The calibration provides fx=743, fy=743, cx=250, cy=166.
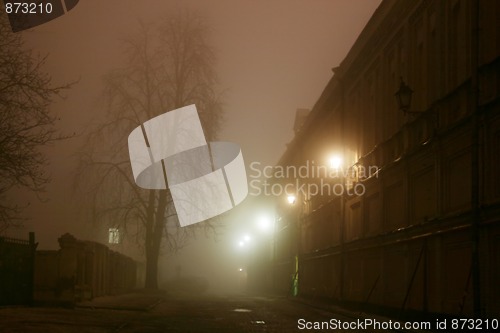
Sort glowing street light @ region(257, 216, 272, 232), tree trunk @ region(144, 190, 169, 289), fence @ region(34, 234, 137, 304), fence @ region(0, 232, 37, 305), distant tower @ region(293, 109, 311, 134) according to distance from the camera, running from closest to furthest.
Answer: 1. fence @ region(0, 232, 37, 305)
2. fence @ region(34, 234, 137, 304)
3. tree trunk @ region(144, 190, 169, 289)
4. glowing street light @ region(257, 216, 272, 232)
5. distant tower @ region(293, 109, 311, 134)

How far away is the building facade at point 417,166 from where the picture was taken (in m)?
15.7

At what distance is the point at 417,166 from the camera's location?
21203 mm

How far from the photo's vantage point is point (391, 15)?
80.9 ft

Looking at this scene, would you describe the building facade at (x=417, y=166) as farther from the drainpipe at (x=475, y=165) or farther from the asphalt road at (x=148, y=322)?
the asphalt road at (x=148, y=322)

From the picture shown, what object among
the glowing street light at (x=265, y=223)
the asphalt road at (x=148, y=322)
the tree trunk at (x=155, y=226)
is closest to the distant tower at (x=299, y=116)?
→ the glowing street light at (x=265, y=223)

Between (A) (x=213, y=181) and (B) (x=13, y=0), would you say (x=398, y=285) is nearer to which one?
(B) (x=13, y=0)

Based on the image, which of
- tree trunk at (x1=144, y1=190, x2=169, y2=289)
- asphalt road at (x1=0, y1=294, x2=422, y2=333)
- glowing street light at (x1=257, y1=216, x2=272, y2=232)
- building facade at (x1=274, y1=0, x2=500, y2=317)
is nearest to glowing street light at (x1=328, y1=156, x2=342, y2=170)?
building facade at (x1=274, y1=0, x2=500, y2=317)

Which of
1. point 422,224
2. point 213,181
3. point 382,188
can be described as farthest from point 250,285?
point 422,224

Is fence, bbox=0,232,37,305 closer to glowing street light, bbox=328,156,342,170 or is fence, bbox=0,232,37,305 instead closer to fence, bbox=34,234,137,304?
fence, bbox=34,234,137,304

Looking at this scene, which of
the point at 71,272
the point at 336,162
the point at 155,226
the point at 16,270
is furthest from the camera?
the point at 155,226

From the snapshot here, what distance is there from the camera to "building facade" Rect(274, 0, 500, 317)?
1574 cm

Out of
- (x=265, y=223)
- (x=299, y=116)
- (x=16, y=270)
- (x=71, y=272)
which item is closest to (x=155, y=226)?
(x=71, y=272)

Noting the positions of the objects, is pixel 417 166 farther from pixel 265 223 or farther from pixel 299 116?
pixel 299 116

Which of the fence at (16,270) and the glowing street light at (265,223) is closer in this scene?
the fence at (16,270)
